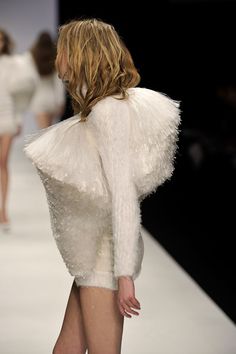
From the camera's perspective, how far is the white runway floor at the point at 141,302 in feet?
12.4

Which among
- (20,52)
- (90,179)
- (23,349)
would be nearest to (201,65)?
(23,349)

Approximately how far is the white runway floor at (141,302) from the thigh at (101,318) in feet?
4.69

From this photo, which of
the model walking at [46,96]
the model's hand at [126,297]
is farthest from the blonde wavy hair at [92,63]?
the model walking at [46,96]

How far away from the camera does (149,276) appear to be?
5113 millimetres

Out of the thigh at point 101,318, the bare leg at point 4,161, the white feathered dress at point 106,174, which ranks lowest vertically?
the bare leg at point 4,161

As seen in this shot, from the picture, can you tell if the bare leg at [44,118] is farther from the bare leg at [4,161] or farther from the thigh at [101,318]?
the thigh at [101,318]

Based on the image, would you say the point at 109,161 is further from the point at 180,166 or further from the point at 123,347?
the point at 180,166

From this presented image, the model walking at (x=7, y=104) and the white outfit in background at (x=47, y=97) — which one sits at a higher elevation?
the model walking at (x=7, y=104)

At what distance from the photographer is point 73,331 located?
2.36 m

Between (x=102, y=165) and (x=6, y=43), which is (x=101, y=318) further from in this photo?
(x=6, y=43)

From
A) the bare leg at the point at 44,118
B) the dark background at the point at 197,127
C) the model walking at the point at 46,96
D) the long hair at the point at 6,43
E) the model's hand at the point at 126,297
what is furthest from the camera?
the bare leg at the point at 44,118

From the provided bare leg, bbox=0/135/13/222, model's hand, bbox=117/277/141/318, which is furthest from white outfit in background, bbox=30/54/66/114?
model's hand, bbox=117/277/141/318

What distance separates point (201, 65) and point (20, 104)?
1.28 metres

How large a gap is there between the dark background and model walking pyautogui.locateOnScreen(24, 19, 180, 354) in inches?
79.8
